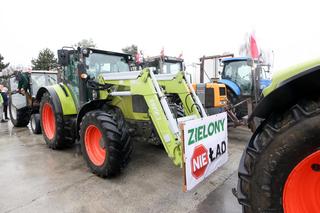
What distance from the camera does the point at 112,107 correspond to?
3.87 metres

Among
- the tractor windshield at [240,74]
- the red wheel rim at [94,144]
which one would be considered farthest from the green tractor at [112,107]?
the tractor windshield at [240,74]

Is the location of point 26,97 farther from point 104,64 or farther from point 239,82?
point 239,82

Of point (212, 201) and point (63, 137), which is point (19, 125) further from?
point (212, 201)

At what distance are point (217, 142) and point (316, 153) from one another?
5.53ft

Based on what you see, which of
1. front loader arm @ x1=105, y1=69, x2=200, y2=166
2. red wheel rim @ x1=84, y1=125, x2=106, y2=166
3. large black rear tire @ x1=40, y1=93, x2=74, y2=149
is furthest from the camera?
large black rear tire @ x1=40, y1=93, x2=74, y2=149

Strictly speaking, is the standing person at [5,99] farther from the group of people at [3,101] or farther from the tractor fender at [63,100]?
the tractor fender at [63,100]

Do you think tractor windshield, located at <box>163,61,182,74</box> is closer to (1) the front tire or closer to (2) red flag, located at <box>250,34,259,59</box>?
(2) red flag, located at <box>250,34,259,59</box>

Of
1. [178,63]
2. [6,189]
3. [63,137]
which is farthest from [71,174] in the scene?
[178,63]

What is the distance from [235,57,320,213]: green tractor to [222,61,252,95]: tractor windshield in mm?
5202

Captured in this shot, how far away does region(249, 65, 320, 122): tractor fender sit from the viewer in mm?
1323

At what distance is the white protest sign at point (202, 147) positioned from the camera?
2455 mm

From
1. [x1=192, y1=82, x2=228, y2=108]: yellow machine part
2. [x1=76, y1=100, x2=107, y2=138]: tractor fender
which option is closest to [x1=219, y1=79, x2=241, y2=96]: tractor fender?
[x1=192, y1=82, x2=228, y2=108]: yellow machine part

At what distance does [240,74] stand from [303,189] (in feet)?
18.2

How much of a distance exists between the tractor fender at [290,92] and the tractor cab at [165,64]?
616 centimetres
